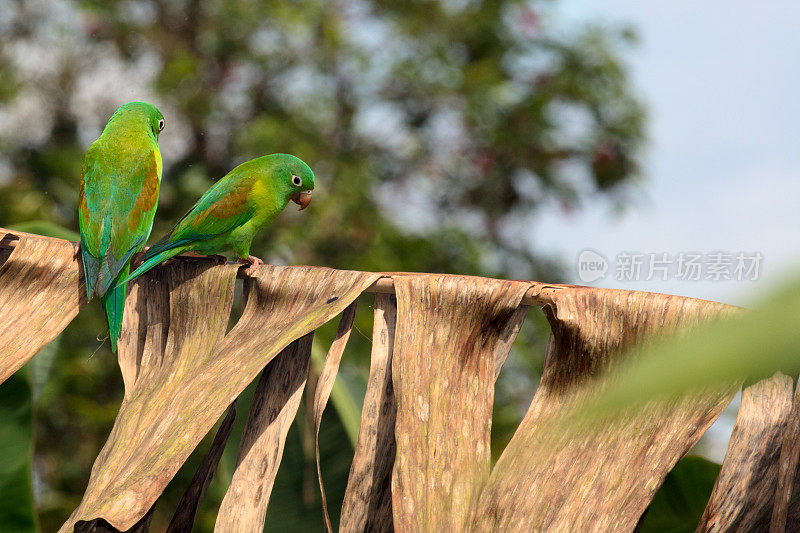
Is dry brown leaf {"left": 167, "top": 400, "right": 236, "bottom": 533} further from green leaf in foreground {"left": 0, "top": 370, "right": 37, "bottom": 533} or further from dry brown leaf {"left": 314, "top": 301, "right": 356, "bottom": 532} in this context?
green leaf in foreground {"left": 0, "top": 370, "right": 37, "bottom": 533}

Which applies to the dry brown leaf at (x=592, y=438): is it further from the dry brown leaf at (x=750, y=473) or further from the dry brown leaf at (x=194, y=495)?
the dry brown leaf at (x=194, y=495)

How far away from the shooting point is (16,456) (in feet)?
5.95

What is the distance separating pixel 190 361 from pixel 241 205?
2.12 feet

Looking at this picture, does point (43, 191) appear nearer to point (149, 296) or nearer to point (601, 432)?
point (149, 296)

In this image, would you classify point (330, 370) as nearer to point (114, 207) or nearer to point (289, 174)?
point (114, 207)

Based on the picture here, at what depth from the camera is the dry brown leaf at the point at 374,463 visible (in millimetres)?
1191

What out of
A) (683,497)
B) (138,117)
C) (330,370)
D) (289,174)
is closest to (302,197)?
(289,174)

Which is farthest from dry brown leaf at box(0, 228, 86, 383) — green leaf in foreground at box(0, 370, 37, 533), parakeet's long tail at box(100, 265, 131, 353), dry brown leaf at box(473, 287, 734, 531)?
dry brown leaf at box(473, 287, 734, 531)

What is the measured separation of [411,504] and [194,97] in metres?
4.38

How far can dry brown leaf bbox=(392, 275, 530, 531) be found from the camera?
42.5 inches

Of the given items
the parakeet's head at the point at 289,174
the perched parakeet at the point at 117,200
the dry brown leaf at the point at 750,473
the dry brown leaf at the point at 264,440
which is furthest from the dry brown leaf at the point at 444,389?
the parakeet's head at the point at 289,174

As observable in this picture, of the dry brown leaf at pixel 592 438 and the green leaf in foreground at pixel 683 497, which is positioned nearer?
the dry brown leaf at pixel 592 438

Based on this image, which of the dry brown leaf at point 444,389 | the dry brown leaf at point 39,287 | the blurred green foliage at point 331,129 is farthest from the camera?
the blurred green foliage at point 331,129

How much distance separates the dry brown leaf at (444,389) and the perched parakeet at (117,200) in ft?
2.29
